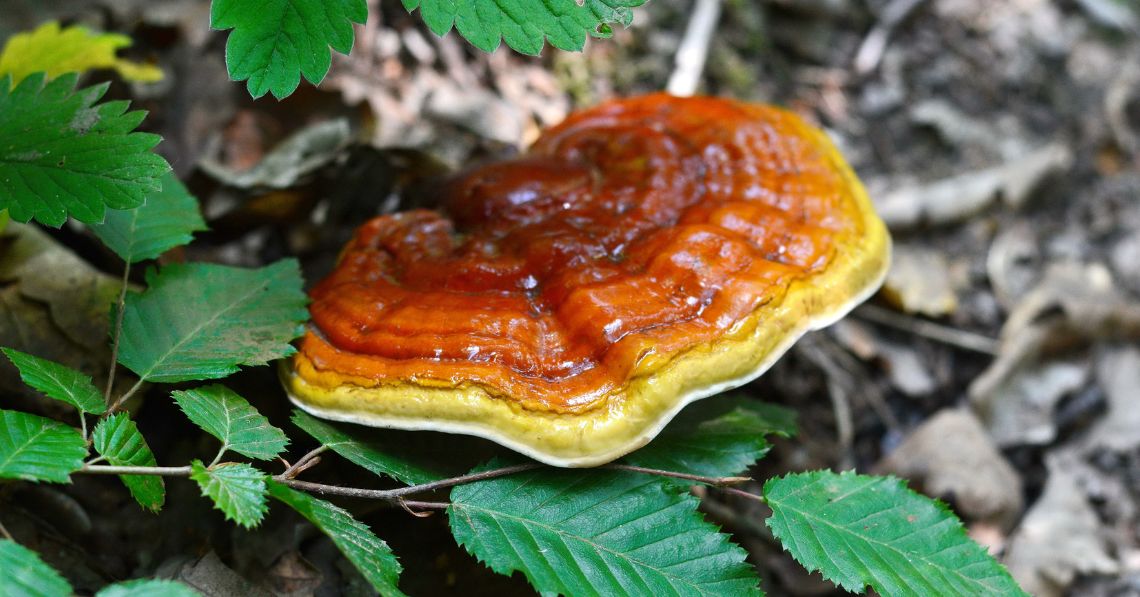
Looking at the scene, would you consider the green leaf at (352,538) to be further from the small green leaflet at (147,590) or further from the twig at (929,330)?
the twig at (929,330)

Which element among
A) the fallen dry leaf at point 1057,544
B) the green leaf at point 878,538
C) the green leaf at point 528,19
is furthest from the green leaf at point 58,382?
the fallen dry leaf at point 1057,544

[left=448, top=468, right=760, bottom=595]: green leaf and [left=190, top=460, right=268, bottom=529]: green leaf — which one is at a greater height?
[left=190, top=460, right=268, bottom=529]: green leaf

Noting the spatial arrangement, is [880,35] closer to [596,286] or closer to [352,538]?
[596,286]

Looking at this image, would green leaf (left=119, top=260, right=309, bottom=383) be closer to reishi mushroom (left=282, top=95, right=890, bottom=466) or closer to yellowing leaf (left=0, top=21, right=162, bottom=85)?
reishi mushroom (left=282, top=95, right=890, bottom=466)

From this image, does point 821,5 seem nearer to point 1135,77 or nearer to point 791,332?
point 1135,77

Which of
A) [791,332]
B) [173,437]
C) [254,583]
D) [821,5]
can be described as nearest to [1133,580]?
[791,332]

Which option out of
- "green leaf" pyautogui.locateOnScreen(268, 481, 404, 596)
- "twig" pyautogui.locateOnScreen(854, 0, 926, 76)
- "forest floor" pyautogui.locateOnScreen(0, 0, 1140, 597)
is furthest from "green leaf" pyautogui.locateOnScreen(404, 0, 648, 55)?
"twig" pyautogui.locateOnScreen(854, 0, 926, 76)

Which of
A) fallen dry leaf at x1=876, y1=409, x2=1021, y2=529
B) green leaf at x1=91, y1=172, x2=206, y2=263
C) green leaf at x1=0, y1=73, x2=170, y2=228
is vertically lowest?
fallen dry leaf at x1=876, y1=409, x2=1021, y2=529
